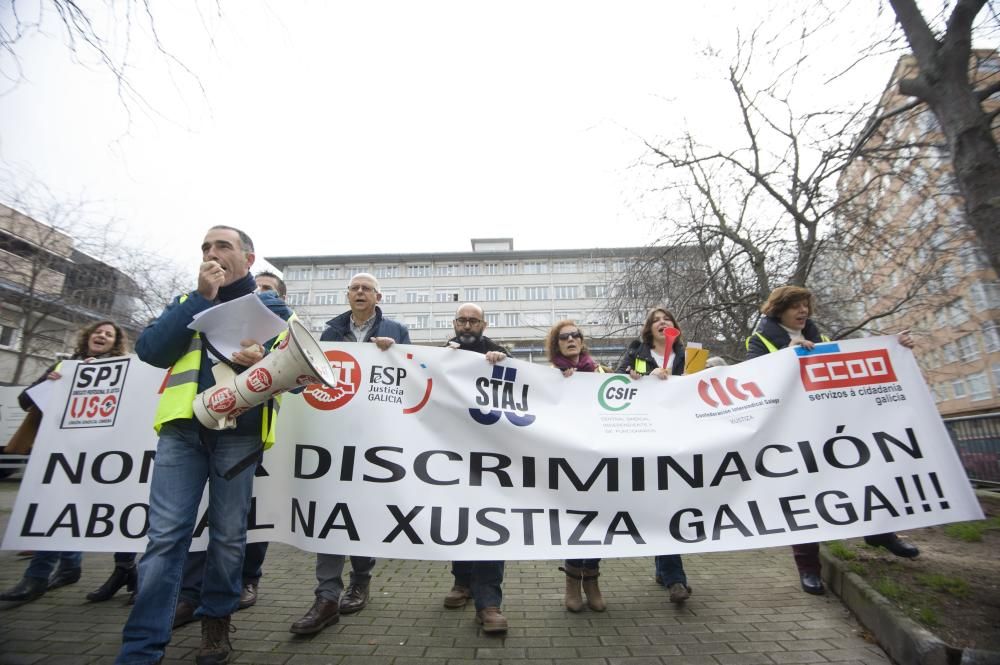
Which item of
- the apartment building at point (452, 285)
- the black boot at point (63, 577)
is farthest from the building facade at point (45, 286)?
the apartment building at point (452, 285)

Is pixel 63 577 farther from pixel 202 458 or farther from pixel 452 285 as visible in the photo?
pixel 452 285

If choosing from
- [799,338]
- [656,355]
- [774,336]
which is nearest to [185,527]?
[656,355]

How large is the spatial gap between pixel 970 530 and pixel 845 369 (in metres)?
2.48

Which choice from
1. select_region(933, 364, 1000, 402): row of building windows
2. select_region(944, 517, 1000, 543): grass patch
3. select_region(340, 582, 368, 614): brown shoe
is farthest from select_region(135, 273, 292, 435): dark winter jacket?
select_region(933, 364, 1000, 402): row of building windows

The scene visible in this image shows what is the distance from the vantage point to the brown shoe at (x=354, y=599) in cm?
330

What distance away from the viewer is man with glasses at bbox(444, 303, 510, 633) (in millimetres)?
2949

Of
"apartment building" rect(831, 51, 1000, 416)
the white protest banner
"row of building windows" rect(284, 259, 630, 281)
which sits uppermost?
"row of building windows" rect(284, 259, 630, 281)

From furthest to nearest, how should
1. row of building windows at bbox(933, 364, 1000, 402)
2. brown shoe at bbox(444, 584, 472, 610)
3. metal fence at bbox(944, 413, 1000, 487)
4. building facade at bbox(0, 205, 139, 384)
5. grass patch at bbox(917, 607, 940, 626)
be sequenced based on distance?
row of building windows at bbox(933, 364, 1000, 402) < building facade at bbox(0, 205, 139, 384) < metal fence at bbox(944, 413, 1000, 487) < brown shoe at bbox(444, 584, 472, 610) < grass patch at bbox(917, 607, 940, 626)

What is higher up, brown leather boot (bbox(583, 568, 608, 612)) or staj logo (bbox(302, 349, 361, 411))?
staj logo (bbox(302, 349, 361, 411))

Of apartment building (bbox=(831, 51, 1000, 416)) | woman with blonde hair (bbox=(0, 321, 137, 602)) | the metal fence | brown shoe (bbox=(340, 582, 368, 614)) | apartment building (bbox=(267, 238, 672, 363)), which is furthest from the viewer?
apartment building (bbox=(267, 238, 672, 363))

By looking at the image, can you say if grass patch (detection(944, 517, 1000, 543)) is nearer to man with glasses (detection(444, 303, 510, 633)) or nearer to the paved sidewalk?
the paved sidewalk

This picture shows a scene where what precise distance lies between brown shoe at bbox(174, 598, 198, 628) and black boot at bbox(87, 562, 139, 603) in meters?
0.89

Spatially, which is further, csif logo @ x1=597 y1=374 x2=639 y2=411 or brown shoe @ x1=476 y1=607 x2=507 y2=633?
csif logo @ x1=597 y1=374 x2=639 y2=411

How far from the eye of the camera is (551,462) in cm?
327
